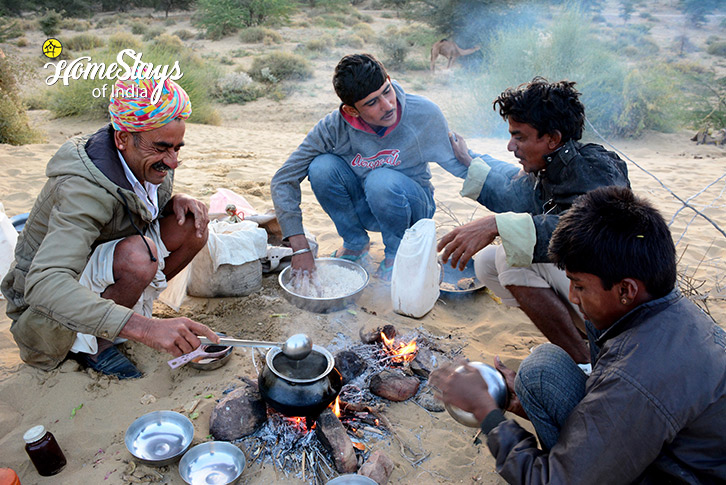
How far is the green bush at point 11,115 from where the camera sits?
6.54m

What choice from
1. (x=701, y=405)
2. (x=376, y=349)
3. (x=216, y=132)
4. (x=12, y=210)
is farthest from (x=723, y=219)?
(x=216, y=132)

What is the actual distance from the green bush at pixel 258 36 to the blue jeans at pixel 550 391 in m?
19.4

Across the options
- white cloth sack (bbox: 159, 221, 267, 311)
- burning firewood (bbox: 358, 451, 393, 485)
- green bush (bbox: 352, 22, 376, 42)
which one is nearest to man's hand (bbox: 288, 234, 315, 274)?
white cloth sack (bbox: 159, 221, 267, 311)

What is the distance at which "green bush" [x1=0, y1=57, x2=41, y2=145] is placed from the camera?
6.54m

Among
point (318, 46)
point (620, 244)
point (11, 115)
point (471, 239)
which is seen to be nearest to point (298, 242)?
point (471, 239)

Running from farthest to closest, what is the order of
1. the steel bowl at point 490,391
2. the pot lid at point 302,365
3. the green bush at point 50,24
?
1. the green bush at point 50,24
2. the pot lid at point 302,365
3. the steel bowl at point 490,391

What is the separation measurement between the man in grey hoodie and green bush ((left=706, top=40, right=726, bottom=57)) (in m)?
19.2

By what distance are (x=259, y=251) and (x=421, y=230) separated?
3.82ft

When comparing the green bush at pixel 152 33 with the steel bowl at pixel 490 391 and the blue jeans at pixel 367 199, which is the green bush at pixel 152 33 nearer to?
the blue jeans at pixel 367 199

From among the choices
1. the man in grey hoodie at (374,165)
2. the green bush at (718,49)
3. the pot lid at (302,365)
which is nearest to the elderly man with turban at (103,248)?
the pot lid at (302,365)

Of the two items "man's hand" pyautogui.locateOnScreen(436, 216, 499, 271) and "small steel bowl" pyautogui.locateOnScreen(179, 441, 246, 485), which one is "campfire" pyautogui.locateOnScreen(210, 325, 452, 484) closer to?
"small steel bowl" pyautogui.locateOnScreen(179, 441, 246, 485)

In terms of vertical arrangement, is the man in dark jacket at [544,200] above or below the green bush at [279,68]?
above

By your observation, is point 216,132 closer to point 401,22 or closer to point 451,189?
point 451,189

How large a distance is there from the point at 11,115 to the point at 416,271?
6.41 meters
